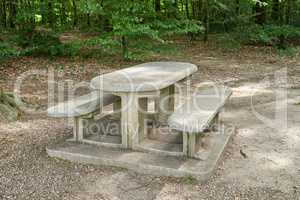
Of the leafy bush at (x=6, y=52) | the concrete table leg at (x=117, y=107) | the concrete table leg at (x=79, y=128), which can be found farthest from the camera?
the leafy bush at (x=6, y=52)

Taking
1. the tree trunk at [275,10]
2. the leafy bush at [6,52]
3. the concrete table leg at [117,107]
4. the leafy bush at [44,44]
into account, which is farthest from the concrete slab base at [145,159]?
the tree trunk at [275,10]

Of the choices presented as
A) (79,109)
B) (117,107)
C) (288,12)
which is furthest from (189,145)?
(288,12)

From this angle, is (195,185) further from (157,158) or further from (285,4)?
(285,4)

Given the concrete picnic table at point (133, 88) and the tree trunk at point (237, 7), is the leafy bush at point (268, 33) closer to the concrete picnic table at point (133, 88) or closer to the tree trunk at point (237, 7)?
the tree trunk at point (237, 7)

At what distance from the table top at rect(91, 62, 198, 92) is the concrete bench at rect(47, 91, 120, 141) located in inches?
13.6

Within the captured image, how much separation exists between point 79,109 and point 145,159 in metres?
0.91

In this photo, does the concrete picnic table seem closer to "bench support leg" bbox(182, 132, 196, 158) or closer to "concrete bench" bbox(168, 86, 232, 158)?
"concrete bench" bbox(168, 86, 232, 158)

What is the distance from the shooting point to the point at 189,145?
3.81m

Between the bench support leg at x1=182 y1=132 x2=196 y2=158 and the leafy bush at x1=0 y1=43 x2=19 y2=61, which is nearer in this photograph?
the bench support leg at x1=182 y1=132 x2=196 y2=158

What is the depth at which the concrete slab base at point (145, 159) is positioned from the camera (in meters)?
3.52

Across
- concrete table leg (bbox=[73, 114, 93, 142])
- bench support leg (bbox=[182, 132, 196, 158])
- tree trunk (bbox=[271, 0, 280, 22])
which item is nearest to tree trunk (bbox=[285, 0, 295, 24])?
tree trunk (bbox=[271, 0, 280, 22])

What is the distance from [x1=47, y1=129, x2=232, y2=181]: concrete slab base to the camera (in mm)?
3523

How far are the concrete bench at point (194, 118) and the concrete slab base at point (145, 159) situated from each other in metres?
0.17

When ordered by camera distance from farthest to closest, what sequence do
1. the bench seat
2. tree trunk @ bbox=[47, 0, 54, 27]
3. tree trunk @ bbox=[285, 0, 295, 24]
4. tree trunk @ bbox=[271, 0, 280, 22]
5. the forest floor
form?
1. tree trunk @ bbox=[271, 0, 280, 22]
2. tree trunk @ bbox=[285, 0, 295, 24]
3. tree trunk @ bbox=[47, 0, 54, 27]
4. the bench seat
5. the forest floor
